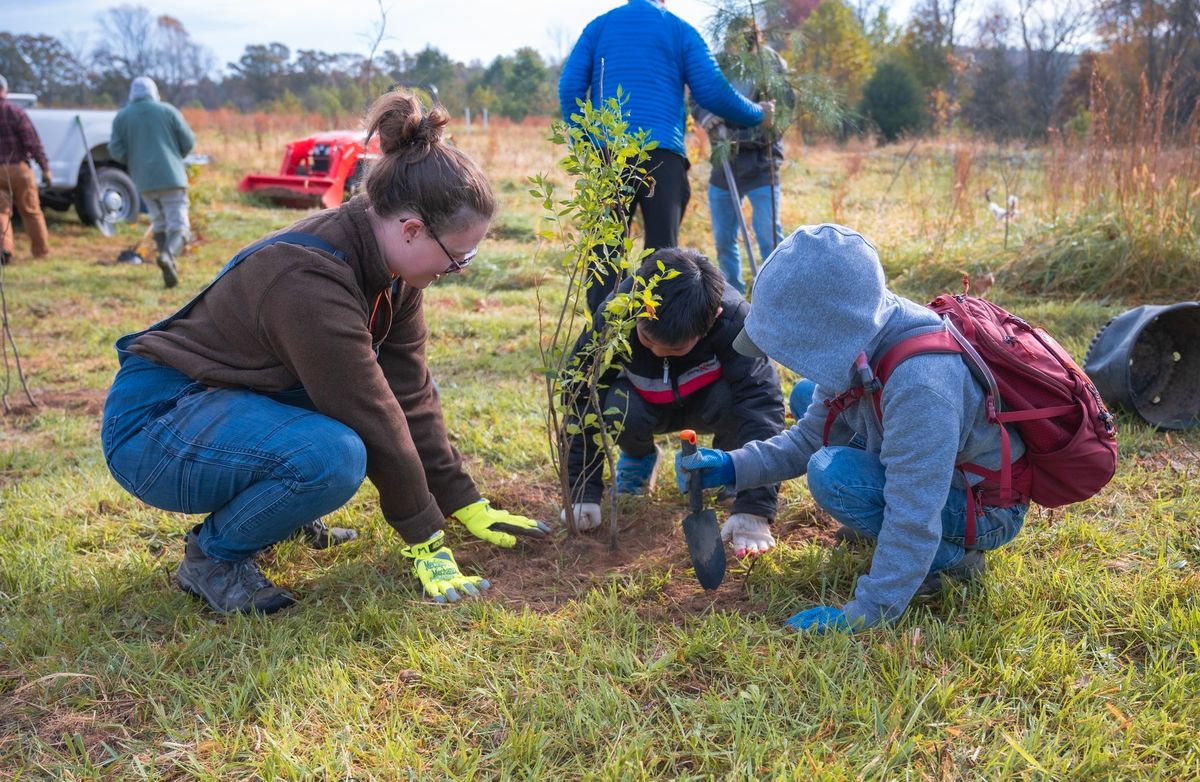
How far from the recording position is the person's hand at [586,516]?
278 centimetres

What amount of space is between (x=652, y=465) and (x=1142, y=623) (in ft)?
5.26

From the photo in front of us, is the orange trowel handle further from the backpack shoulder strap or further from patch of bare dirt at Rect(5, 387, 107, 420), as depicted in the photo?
patch of bare dirt at Rect(5, 387, 107, 420)

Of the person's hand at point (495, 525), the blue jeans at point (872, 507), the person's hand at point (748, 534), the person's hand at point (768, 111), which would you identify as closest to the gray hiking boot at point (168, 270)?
the person's hand at point (768, 111)

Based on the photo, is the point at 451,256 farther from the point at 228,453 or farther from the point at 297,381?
the point at 228,453

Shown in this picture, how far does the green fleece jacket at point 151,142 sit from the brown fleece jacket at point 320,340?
629 centimetres

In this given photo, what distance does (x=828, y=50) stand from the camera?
968 inches

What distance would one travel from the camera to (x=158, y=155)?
767 centimetres

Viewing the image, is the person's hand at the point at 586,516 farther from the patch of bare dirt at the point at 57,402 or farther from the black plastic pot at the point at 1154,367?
the patch of bare dirt at the point at 57,402

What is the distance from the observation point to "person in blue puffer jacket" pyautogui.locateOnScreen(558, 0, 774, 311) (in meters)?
4.17

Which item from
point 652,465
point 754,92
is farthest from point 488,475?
point 754,92

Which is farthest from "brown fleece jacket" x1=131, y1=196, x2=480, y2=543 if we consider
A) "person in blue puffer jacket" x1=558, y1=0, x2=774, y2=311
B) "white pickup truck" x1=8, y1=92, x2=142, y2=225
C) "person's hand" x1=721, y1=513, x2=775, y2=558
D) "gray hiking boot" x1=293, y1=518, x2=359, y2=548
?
"white pickup truck" x1=8, y1=92, x2=142, y2=225

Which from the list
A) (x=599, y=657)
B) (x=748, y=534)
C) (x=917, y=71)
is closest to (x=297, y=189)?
(x=748, y=534)

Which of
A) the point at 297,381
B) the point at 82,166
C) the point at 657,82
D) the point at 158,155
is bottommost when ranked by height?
the point at 297,381

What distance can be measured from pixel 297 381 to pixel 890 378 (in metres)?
1.52
